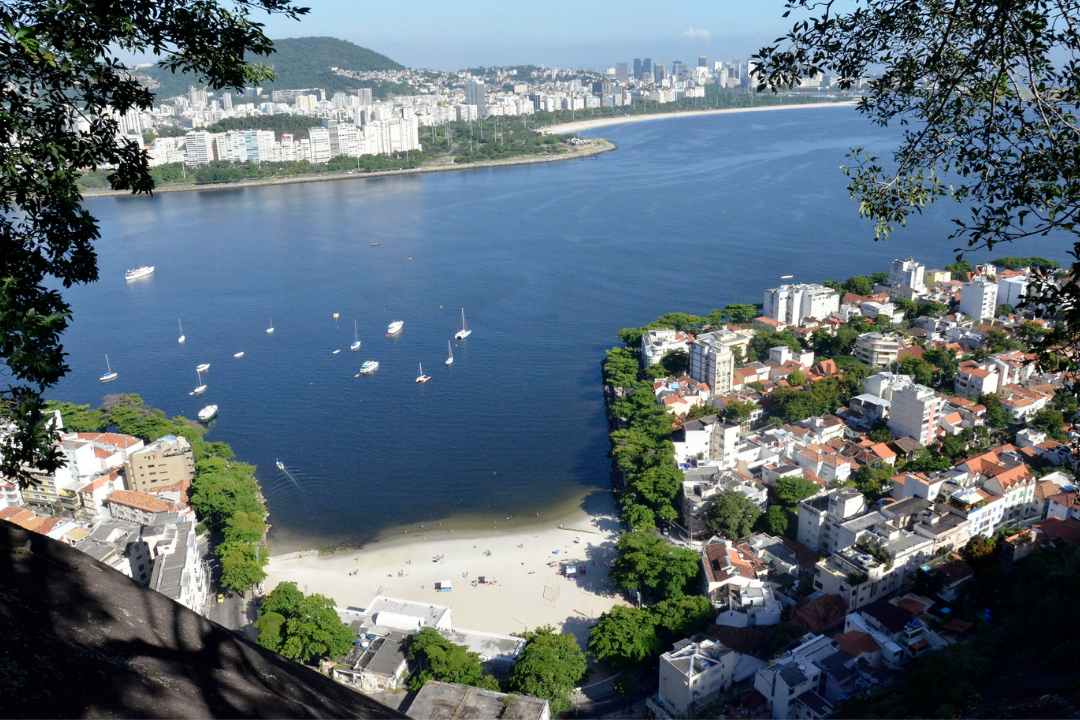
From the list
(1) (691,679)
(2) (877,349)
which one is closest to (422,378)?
(2) (877,349)

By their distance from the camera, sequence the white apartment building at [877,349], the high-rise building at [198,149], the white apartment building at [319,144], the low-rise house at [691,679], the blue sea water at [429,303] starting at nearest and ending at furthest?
the low-rise house at [691,679], the blue sea water at [429,303], the white apartment building at [877,349], the high-rise building at [198,149], the white apartment building at [319,144]

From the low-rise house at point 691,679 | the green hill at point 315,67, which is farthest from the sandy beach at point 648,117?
the low-rise house at point 691,679

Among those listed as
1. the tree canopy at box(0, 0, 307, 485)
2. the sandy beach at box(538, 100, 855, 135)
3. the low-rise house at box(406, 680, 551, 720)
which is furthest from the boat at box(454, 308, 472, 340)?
the sandy beach at box(538, 100, 855, 135)

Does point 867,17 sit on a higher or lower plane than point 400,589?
higher

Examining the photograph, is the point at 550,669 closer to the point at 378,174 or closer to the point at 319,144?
the point at 378,174

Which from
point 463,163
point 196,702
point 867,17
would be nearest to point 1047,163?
point 867,17

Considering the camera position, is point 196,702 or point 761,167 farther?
point 761,167

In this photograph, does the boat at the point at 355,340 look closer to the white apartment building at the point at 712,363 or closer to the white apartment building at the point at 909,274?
the white apartment building at the point at 712,363

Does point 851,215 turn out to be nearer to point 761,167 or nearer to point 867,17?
point 761,167
